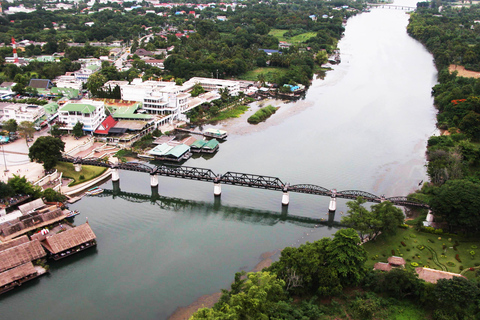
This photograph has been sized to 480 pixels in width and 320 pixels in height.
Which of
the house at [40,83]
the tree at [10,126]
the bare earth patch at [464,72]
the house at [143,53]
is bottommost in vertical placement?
the tree at [10,126]

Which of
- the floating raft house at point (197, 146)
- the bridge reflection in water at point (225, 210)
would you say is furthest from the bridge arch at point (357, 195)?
the floating raft house at point (197, 146)

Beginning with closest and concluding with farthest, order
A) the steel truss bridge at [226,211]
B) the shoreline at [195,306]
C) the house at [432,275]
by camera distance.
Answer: the shoreline at [195,306] → the house at [432,275] → the steel truss bridge at [226,211]

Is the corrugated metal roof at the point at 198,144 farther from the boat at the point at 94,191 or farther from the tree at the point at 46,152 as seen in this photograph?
the tree at the point at 46,152

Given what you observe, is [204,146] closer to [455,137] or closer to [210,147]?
[210,147]

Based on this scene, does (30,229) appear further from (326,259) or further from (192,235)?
(326,259)

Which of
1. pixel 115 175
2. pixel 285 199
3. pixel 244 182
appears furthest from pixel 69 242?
pixel 285 199

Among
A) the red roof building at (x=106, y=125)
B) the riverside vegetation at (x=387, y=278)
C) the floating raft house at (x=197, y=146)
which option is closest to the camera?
the riverside vegetation at (x=387, y=278)

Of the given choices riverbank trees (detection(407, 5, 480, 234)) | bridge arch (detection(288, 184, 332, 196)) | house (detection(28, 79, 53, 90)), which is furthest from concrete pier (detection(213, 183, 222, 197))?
house (detection(28, 79, 53, 90))
